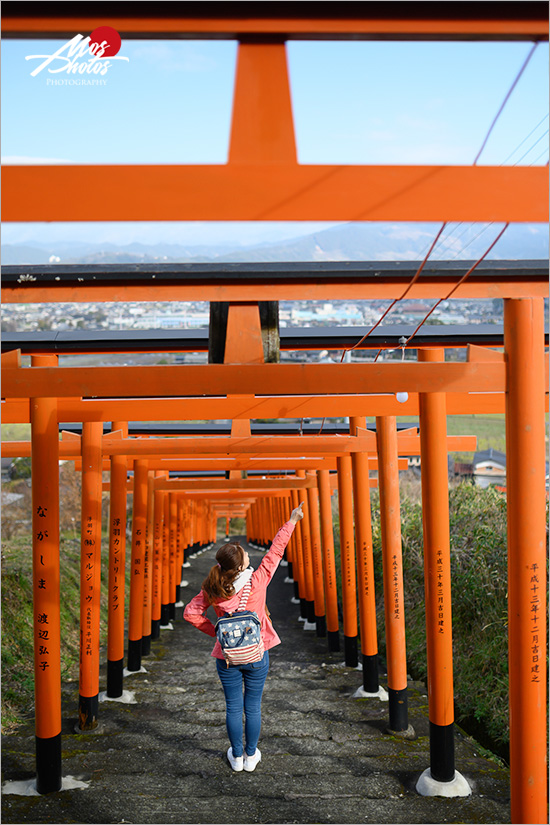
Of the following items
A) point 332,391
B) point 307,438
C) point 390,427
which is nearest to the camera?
point 332,391

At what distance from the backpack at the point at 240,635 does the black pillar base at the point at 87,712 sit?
3.25m

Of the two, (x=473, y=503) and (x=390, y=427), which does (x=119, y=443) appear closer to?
(x=390, y=427)

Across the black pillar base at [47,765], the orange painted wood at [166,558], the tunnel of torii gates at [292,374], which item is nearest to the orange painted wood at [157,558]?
the orange painted wood at [166,558]

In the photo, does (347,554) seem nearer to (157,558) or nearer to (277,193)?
(157,558)

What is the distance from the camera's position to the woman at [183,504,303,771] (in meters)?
4.40

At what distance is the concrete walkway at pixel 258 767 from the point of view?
17.0 ft

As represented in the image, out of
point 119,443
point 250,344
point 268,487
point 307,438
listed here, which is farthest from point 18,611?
point 250,344

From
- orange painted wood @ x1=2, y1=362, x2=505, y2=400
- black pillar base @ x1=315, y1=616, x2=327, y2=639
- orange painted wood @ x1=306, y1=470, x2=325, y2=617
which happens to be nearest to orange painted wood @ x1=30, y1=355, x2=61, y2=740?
orange painted wood @ x1=2, y1=362, x2=505, y2=400

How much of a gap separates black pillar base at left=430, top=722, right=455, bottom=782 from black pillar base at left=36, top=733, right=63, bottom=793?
2.89m

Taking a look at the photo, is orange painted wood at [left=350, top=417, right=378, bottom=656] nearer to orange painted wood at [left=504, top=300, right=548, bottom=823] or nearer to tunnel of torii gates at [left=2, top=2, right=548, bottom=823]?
tunnel of torii gates at [left=2, top=2, right=548, bottom=823]

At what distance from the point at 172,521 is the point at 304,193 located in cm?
1493

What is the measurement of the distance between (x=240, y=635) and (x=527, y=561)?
178cm

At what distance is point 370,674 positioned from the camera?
8.66 m

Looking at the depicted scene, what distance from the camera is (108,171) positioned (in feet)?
8.32
